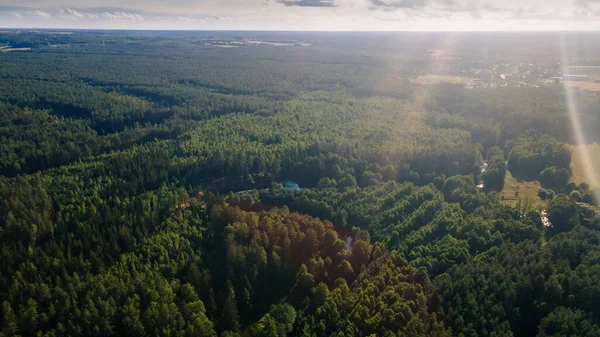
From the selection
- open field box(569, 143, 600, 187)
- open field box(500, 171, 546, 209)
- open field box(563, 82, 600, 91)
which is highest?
open field box(563, 82, 600, 91)

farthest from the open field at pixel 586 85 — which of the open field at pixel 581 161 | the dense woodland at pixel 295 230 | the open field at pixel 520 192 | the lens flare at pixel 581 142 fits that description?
the open field at pixel 520 192

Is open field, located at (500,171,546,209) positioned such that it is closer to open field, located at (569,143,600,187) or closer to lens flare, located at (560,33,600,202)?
lens flare, located at (560,33,600,202)

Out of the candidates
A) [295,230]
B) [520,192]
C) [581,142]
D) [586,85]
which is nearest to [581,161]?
[581,142]

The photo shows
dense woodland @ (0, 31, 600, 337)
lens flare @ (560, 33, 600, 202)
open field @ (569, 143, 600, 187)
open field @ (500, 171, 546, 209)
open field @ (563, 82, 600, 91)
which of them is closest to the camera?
dense woodland @ (0, 31, 600, 337)

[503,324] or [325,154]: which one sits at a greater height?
[325,154]

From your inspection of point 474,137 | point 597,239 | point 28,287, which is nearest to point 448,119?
point 474,137

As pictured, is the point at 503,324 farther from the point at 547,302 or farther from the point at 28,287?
the point at 28,287

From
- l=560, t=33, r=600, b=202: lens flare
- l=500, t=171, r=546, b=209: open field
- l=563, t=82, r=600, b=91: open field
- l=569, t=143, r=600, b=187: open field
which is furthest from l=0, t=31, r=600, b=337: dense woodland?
l=563, t=82, r=600, b=91: open field
